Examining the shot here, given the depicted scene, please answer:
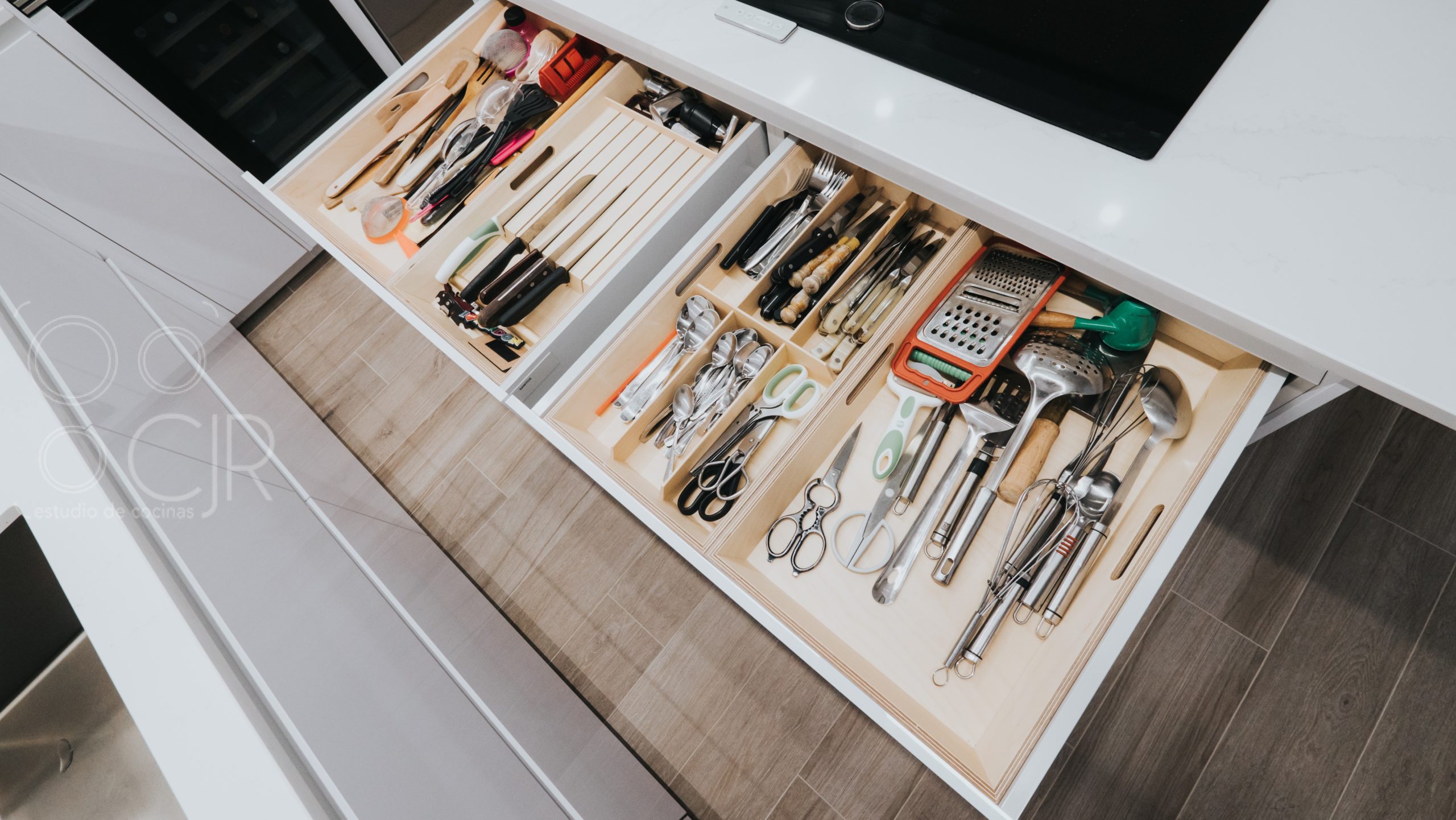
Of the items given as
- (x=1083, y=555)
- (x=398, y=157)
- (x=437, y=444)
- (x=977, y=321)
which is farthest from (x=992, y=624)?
(x=437, y=444)

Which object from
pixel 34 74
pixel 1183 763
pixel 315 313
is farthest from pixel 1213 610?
pixel 34 74

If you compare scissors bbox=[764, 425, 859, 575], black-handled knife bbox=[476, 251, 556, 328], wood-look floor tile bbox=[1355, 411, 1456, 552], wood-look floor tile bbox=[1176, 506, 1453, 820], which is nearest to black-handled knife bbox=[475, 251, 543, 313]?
black-handled knife bbox=[476, 251, 556, 328]

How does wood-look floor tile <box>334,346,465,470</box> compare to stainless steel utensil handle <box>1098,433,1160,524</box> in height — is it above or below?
below

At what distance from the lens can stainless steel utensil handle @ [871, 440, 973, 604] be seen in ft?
3.14

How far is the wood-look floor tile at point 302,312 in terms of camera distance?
2068mm

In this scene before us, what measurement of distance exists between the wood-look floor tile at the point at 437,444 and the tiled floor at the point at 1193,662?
15 cm

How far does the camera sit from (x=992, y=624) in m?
0.90

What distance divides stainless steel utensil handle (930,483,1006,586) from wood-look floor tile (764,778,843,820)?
693mm

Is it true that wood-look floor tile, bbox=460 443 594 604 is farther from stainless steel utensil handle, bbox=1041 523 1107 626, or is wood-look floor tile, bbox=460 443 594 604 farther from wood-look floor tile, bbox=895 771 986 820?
stainless steel utensil handle, bbox=1041 523 1107 626

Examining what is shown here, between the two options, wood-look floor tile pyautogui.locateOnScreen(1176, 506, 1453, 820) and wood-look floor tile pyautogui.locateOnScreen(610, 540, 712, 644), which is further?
wood-look floor tile pyautogui.locateOnScreen(610, 540, 712, 644)

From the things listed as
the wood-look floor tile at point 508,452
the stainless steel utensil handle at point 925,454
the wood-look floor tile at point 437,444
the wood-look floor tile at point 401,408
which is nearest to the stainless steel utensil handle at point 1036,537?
the stainless steel utensil handle at point 925,454

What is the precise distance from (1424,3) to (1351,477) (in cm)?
96

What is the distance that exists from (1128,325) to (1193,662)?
784 mm

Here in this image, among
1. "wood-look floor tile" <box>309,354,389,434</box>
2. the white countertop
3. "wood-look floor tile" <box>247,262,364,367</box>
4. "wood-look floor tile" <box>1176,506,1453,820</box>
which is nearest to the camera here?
the white countertop
